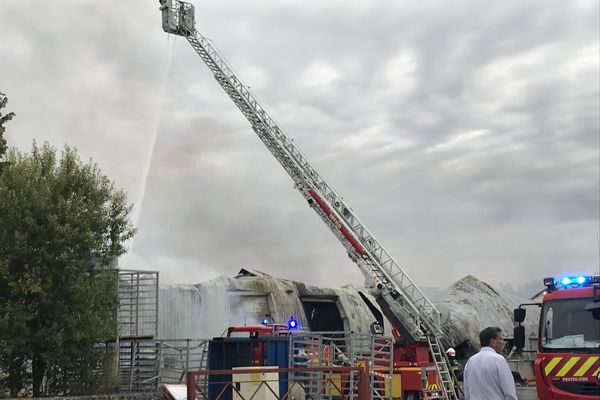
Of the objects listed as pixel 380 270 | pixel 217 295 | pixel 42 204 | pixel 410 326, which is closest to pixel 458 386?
pixel 410 326

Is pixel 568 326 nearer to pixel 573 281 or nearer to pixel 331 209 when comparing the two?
pixel 573 281

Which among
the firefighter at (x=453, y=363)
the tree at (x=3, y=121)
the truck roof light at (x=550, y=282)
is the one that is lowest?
A: the firefighter at (x=453, y=363)

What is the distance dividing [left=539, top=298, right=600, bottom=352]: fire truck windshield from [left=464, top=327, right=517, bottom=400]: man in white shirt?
3946 millimetres

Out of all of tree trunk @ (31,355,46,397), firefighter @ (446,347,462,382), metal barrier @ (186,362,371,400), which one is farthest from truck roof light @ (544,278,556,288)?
tree trunk @ (31,355,46,397)

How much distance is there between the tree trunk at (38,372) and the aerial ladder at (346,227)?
9702 mm

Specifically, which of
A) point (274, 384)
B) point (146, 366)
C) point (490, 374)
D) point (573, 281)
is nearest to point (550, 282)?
point (573, 281)

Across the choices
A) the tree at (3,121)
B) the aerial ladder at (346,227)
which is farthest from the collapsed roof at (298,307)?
the tree at (3,121)

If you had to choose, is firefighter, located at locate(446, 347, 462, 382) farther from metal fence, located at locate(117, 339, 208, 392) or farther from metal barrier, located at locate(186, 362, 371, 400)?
metal fence, located at locate(117, 339, 208, 392)

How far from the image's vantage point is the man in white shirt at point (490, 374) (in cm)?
642

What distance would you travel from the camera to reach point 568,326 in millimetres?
10422

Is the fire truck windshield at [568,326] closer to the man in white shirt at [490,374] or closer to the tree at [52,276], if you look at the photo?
the man in white shirt at [490,374]

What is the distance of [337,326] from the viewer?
3127cm

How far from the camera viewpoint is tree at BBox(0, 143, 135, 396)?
645 inches

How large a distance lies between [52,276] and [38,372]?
2431mm
